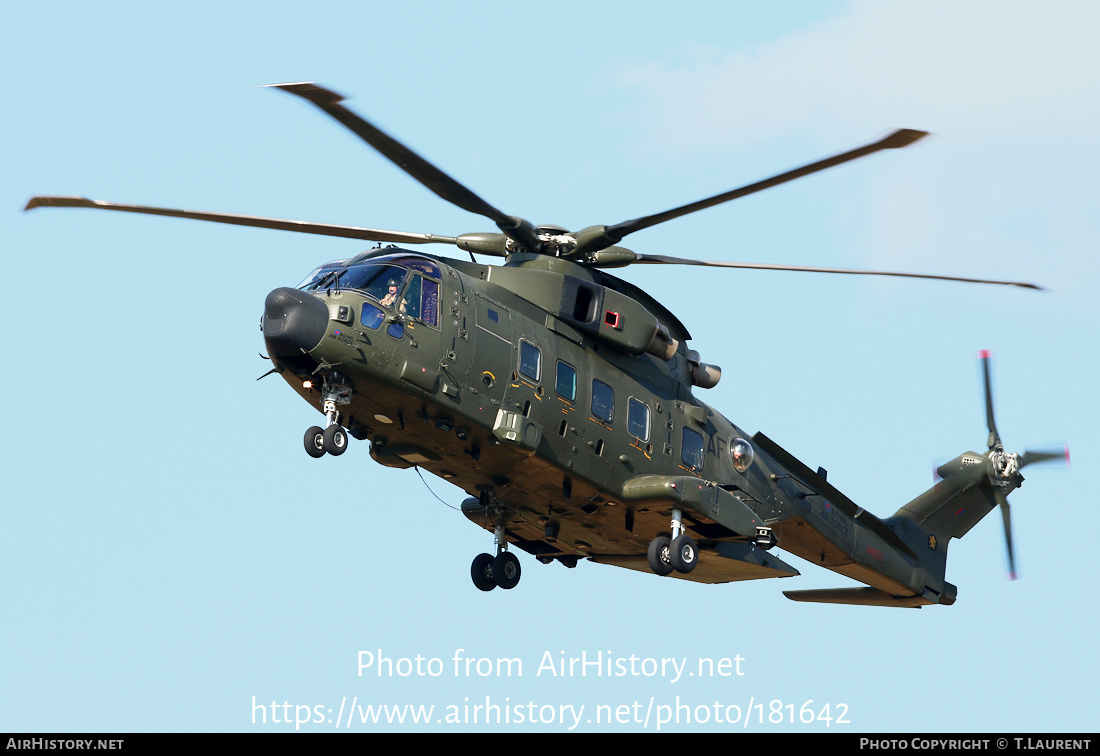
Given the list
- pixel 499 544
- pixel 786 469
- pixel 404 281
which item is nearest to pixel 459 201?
pixel 404 281

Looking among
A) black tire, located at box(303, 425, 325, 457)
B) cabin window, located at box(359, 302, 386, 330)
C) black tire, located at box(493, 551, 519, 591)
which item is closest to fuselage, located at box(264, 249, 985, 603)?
cabin window, located at box(359, 302, 386, 330)

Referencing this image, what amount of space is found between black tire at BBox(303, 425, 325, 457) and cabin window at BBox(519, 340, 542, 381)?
11.5 feet

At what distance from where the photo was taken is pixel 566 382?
79.4ft

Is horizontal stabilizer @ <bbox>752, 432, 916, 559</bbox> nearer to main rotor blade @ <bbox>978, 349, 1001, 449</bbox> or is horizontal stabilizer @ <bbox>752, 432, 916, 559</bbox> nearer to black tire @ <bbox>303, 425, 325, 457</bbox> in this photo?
main rotor blade @ <bbox>978, 349, 1001, 449</bbox>

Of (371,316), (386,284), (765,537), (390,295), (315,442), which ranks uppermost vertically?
(386,284)

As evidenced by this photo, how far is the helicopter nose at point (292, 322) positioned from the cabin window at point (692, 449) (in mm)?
7390

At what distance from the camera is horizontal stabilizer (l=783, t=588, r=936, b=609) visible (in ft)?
101

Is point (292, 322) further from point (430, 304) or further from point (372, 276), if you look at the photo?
point (430, 304)

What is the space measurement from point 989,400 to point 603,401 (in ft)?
32.8

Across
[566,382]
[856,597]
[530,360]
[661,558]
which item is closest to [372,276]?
[530,360]

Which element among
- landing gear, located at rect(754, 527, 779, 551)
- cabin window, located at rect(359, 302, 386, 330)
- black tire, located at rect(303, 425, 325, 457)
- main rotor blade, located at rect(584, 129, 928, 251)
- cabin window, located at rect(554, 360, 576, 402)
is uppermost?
main rotor blade, located at rect(584, 129, 928, 251)

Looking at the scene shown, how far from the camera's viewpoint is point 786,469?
2825cm
